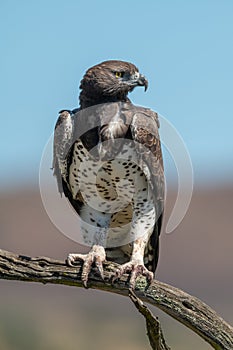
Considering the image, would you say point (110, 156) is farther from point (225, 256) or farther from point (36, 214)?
point (36, 214)

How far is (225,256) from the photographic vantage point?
2215 inches

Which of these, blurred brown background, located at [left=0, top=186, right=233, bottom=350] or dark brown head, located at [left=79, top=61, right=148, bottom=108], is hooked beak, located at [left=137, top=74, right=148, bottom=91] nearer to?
dark brown head, located at [left=79, top=61, right=148, bottom=108]

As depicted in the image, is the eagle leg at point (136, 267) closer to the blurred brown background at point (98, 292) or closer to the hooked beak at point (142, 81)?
the hooked beak at point (142, 81)

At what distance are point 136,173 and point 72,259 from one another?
4.30ft

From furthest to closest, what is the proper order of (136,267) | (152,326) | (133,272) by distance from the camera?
(136,267)
(133,272)
(152,326)

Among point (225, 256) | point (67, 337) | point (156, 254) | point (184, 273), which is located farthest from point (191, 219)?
point (156, 254)

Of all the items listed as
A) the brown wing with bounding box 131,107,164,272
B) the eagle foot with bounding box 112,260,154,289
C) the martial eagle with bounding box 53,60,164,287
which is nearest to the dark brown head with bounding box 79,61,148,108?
the martial eagle with bounding box 53,60,164,287

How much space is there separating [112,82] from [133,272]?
214 cm

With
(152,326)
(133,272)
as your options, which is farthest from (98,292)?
(152,326)

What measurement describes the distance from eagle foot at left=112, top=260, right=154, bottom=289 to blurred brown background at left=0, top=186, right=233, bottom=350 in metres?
16.4

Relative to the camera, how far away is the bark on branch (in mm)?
9461

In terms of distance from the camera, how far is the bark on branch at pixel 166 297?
9.46m

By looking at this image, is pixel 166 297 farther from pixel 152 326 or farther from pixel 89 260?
pixel 89 260

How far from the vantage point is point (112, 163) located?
11.1 m
